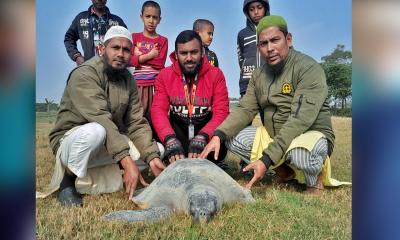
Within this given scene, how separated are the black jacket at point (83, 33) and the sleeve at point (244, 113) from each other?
1.94m

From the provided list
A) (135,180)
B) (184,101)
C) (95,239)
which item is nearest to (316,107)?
(184,101)

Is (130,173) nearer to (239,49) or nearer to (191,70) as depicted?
(191,70)

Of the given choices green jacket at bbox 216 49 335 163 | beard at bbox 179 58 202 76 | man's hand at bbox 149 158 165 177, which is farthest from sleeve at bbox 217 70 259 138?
man's hand at bbox 149 158 165 177

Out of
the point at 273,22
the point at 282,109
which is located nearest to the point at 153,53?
the point at 273,22

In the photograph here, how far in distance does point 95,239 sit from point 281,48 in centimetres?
244

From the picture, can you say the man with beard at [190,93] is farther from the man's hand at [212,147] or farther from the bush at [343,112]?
the bush at [343,112]

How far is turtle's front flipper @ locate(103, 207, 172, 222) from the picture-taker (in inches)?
107

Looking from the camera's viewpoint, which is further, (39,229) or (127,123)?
(127,123)

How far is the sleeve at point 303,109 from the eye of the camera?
3.58 meters

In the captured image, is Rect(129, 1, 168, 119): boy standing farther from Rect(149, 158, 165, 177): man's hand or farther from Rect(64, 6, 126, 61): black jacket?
Rect(149, 158, 165, 177): man's hand

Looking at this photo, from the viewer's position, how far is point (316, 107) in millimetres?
3650

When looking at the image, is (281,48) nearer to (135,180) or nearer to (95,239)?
(135,180)

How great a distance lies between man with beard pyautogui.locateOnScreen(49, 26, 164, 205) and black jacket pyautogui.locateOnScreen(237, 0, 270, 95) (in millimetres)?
1596

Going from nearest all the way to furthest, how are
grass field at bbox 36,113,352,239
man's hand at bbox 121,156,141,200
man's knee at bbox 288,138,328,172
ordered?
grass field at bbox 36,113,352,239 → man's hand at bbox 121,156,141,200 → man's knee at bbox 288,138,328,172
